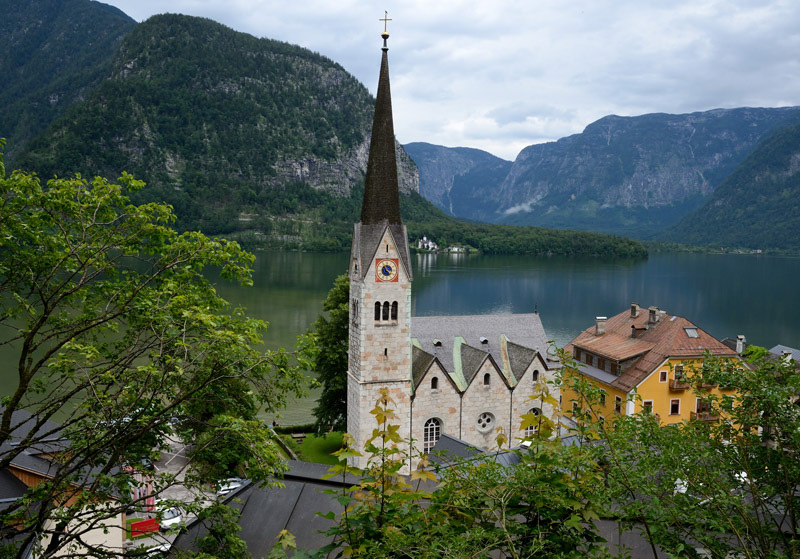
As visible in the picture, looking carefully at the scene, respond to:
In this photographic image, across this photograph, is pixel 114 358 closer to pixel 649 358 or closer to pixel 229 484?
pixel 229 484

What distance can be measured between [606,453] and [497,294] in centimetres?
9650

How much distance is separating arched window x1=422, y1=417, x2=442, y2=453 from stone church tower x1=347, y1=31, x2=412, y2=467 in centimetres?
199

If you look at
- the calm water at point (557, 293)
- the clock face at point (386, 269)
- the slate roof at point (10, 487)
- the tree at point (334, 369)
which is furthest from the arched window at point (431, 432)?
the slate roof at point (10, 487)

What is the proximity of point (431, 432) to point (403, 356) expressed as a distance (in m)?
4.44

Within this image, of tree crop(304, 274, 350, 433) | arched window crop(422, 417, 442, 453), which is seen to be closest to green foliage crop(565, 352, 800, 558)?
arched window crop(422, 417, 442, 453)

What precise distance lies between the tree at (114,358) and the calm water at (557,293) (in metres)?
28.9

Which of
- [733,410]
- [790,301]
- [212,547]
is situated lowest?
[790,301]

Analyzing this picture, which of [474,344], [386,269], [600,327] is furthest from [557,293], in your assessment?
[386,269]

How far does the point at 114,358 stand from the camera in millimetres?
8836

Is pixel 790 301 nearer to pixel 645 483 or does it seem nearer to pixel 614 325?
pixel 614 325

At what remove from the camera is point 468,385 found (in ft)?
92.3

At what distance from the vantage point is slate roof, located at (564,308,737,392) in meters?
31.2

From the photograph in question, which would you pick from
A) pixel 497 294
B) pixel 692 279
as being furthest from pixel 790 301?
pixel 497 294

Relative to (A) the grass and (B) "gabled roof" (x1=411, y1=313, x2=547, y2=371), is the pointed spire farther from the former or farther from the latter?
(A) the grass
